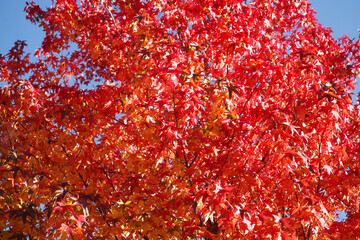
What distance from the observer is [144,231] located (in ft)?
15.3

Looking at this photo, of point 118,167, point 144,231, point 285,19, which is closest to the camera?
point 144,231

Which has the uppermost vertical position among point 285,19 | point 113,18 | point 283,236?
point 285,19

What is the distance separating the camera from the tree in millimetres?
4062

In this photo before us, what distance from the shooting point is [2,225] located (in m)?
4.88

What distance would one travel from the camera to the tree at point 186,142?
4062mm

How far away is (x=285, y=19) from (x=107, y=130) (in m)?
5.39

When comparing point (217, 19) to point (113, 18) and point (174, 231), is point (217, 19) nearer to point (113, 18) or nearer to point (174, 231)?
point (113, 18)

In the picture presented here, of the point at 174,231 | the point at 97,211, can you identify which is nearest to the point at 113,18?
the point at 97,211

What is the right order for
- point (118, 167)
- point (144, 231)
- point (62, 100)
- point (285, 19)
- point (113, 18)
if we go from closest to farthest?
point (144, 231)
point (118, 167)
point (62, 100)
point (113, 18)
point (285, 19)

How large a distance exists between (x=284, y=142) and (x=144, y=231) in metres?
2.20

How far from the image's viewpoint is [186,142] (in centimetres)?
452

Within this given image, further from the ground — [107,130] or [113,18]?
[113,18]

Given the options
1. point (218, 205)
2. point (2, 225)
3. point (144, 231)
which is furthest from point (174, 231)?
point (2, 225)

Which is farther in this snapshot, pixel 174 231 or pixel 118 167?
pixel 118 167
